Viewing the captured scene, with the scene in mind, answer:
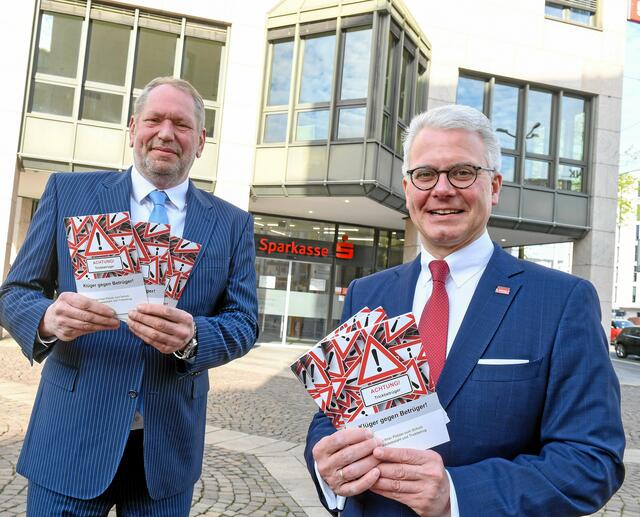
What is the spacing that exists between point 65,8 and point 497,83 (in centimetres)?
1196

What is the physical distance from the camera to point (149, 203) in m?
2.33

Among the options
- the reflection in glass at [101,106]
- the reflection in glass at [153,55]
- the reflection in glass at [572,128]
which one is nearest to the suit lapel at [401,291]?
the reflection in glass at [101,106]

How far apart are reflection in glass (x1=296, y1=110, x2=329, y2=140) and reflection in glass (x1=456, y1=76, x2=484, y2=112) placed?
473 cm

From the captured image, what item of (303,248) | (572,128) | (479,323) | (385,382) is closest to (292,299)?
(303,248)

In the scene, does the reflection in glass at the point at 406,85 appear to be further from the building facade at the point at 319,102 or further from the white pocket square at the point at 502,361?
the white pocket square at the point at 502,361

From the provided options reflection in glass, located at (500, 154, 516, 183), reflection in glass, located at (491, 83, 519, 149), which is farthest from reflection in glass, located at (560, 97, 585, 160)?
reflection in glass, located at (500, 154, 516, 183)

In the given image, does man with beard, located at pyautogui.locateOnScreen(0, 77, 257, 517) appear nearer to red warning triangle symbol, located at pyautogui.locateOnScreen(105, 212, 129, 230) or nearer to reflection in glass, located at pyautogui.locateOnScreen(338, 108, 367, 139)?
red warning triangle symbol, located at pyautogui.locateOnScreen(105, 212, 129, 230)

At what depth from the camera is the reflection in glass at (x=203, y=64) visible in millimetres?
14328

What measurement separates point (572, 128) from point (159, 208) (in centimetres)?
1751

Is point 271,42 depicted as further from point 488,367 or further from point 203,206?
point 488,367

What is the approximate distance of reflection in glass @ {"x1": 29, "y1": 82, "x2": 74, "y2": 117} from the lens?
13.5m

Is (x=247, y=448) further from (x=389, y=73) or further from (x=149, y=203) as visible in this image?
(x=389, y=73)

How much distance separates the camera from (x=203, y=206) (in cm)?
242

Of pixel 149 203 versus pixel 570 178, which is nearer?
pixel 149 203
